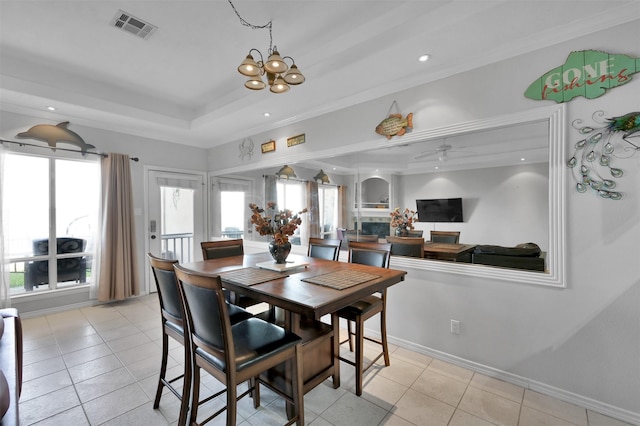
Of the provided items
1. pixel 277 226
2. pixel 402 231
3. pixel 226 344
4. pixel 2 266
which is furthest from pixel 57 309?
pixel 402 231

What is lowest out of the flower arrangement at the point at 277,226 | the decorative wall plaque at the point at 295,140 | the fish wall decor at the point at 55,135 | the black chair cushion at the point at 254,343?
the black chair cushion at the point at 254,343

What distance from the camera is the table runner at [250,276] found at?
73.0 inches

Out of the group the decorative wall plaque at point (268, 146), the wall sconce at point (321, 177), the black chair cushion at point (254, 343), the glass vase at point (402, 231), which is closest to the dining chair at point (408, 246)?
the glass vase at point (402, 231)

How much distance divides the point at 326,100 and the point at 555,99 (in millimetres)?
2080

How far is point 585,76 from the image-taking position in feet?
6.31

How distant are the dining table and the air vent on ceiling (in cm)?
208

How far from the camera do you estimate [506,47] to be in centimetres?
216

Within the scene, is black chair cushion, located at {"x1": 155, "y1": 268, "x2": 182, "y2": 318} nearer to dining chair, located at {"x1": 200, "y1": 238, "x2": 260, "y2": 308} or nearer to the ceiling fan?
dining chair, located at {"x1": 200, "y1": 238, "x2": 260, "y2": 308}

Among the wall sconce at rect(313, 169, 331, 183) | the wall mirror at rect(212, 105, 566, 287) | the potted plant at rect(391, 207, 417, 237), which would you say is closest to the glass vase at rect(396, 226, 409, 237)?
the potted plant at rect(391, 207, 417, 237)

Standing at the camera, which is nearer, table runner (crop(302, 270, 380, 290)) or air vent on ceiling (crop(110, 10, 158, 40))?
table runner (crop(302, 270, 380, 290))

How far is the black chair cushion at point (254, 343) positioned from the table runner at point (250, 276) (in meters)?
0.27

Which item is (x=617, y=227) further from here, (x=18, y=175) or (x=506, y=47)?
(x=18, y=175)

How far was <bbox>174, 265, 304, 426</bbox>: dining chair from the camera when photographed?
136 cm

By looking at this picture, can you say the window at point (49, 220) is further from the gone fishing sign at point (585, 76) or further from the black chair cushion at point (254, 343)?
the gone fishing sign at point (585, 76)
